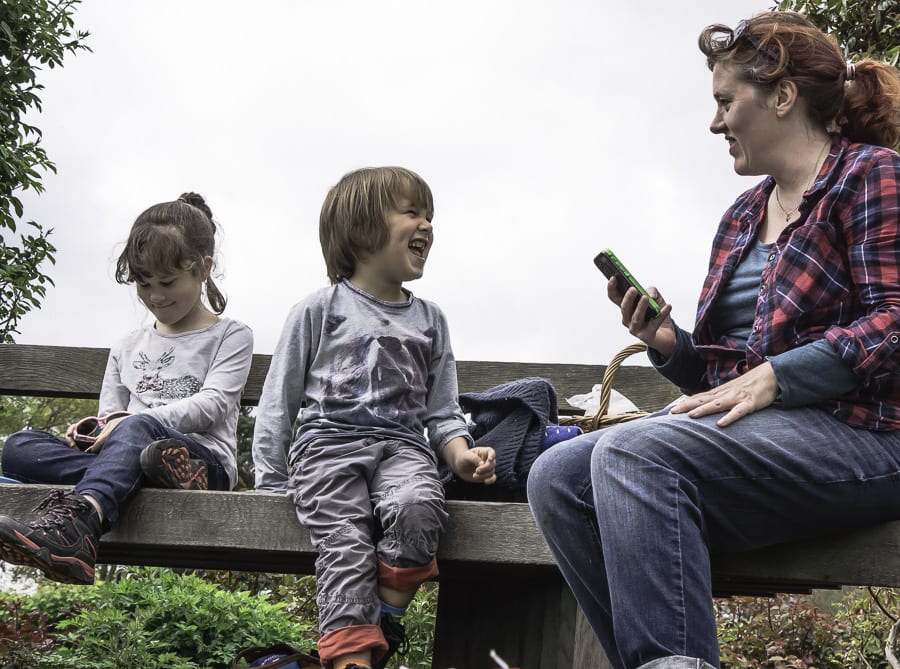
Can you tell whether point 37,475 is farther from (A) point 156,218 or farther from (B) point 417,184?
(B) point 417,184

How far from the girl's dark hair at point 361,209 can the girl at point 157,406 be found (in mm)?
502

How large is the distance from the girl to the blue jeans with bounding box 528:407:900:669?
41.1 inches

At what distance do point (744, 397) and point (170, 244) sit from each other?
185cm

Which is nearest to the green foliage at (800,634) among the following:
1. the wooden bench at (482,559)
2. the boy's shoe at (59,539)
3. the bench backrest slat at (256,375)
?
the bench backrest slat at (256,375)

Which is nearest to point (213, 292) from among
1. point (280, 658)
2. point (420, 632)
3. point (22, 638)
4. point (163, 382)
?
point (163, 382)

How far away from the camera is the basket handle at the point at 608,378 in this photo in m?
2.89

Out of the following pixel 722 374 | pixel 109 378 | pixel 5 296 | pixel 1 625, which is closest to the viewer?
pixel 722 374

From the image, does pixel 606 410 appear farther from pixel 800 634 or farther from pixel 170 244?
pixel 800 634

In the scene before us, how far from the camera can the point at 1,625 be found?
4.41 m

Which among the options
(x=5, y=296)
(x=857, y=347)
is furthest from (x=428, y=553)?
(x=5, y=296)

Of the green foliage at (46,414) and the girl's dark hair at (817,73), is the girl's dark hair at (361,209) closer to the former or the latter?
the girl's dark hair at (817,73)

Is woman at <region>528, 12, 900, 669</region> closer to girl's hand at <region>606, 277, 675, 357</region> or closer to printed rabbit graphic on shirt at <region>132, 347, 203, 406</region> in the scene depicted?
girl's hand at <region>606, 277, 675, 357</region>

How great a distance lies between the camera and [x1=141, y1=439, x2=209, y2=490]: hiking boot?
2.60 metres

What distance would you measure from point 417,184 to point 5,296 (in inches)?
129
